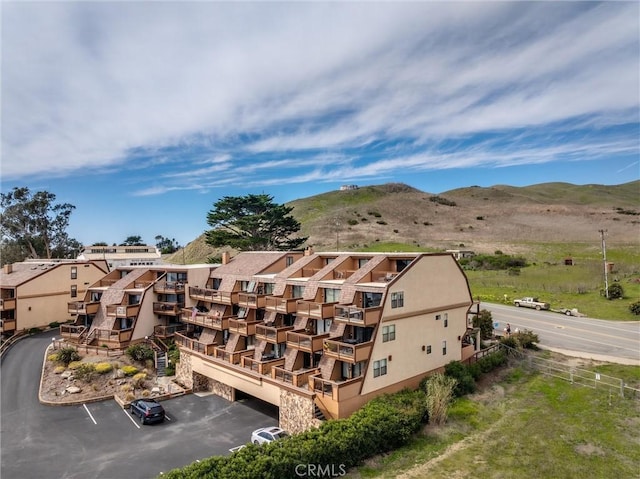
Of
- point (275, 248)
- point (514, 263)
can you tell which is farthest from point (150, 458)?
point (514, 263)

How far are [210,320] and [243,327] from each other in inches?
179

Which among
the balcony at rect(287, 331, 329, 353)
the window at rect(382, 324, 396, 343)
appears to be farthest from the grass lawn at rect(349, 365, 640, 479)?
the balcony at rect(287, 331, 329, 353)

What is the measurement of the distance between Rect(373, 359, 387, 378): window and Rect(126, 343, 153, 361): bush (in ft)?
78.0

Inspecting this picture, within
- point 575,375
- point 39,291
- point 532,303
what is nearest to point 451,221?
point 532,303

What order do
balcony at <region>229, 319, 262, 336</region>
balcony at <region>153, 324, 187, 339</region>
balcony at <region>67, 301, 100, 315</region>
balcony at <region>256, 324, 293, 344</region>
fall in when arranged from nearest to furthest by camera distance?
balcony at <region>256, 324, 293, 344</region> → balcony at <region>229, 319, 262, 336</region> → balcony at <region>153, 324, 187, 339</region> → balcony at <region>67, 301, 100, 315</region>

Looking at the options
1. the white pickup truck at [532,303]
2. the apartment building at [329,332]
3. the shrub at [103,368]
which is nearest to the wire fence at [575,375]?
the apartment building at [329,332]

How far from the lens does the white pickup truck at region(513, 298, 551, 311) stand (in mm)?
52375

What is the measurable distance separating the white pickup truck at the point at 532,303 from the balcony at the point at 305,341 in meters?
37.5

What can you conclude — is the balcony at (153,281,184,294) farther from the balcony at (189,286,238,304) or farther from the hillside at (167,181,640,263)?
the hillside at (167,181,640,263)

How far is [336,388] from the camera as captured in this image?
23.5 meters

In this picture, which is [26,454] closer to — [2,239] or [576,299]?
[576,299]

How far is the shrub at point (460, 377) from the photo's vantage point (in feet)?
96.6

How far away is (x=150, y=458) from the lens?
76.3ft

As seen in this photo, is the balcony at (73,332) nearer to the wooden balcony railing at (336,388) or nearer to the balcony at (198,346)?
the balcony at (198,346)
